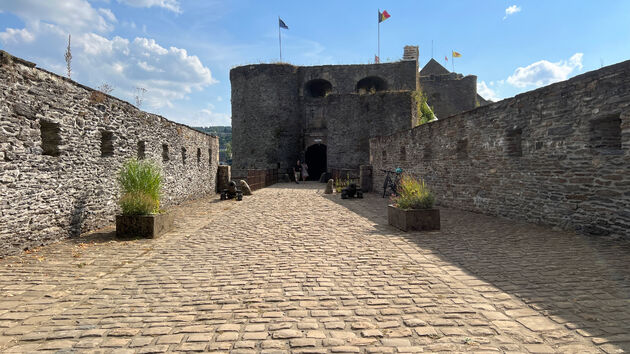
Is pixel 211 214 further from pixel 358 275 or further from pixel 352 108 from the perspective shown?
pixel 352 108

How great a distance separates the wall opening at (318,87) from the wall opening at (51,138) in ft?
81.9

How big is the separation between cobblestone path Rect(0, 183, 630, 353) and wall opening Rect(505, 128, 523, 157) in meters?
2.33

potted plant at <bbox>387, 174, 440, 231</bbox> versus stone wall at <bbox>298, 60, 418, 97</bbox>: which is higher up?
stone wall at <bbox>298, 60, 418, 97</bbox>

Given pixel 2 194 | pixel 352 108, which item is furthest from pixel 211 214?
pixel 352 108

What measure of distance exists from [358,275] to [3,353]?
3.49 meters

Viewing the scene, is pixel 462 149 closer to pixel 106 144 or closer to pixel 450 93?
pixel 106 144

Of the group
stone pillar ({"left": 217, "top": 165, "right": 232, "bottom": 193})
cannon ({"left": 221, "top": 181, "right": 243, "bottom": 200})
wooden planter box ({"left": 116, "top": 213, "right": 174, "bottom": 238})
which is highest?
stone pillar ({"left": 217, "top": 165, "right": 232, "bottom": 193})

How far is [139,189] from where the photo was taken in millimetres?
7969

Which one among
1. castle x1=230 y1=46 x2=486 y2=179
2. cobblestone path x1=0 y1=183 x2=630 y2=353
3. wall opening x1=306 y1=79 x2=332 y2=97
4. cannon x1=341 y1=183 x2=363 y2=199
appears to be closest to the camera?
cobblestone path x1=0 y1=183 x2=630 y2=353

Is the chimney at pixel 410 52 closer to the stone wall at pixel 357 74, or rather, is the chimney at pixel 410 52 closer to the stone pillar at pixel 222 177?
the stone wall at pixel 357 74

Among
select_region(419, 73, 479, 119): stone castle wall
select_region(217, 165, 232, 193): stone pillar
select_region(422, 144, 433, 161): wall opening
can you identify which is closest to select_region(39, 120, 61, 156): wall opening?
select_region(422, 144, 433, 161): wall opening

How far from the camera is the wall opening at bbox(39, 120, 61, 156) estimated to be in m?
6.95

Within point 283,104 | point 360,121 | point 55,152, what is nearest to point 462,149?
point 55,152

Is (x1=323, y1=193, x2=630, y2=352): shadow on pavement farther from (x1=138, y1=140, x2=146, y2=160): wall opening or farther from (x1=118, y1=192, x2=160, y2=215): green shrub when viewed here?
(x1=138, y1=140, x2=146, y2=160): wall opening
